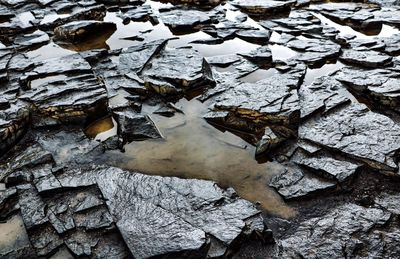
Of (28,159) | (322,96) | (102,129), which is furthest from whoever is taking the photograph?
(322,96)

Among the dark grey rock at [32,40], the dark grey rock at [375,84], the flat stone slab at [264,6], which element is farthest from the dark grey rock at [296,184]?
the dark grey rock at [32,40]

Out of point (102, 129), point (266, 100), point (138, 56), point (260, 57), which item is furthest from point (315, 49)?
point (102, 129)

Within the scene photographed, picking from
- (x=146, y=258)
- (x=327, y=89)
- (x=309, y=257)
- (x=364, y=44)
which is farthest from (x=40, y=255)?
(x=364, y=44)

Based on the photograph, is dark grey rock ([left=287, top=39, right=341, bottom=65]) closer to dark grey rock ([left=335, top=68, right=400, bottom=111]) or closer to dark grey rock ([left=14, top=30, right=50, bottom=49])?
dark grey rock ([left=335, top=68, right=400, bottom=111])

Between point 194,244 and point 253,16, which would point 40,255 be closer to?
point 194,244

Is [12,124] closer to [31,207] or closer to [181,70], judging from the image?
[31,207]

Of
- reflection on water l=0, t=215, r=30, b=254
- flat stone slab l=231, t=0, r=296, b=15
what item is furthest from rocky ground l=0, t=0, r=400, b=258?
flat stone slab l=231, t=0, r=296, b=15

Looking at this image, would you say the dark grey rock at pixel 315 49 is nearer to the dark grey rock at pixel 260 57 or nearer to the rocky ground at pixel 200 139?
the rocky ground at pixel 200 139

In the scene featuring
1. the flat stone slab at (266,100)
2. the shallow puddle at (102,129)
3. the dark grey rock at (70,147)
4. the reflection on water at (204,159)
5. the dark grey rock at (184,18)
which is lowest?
the shallow puddle at (102,129)
